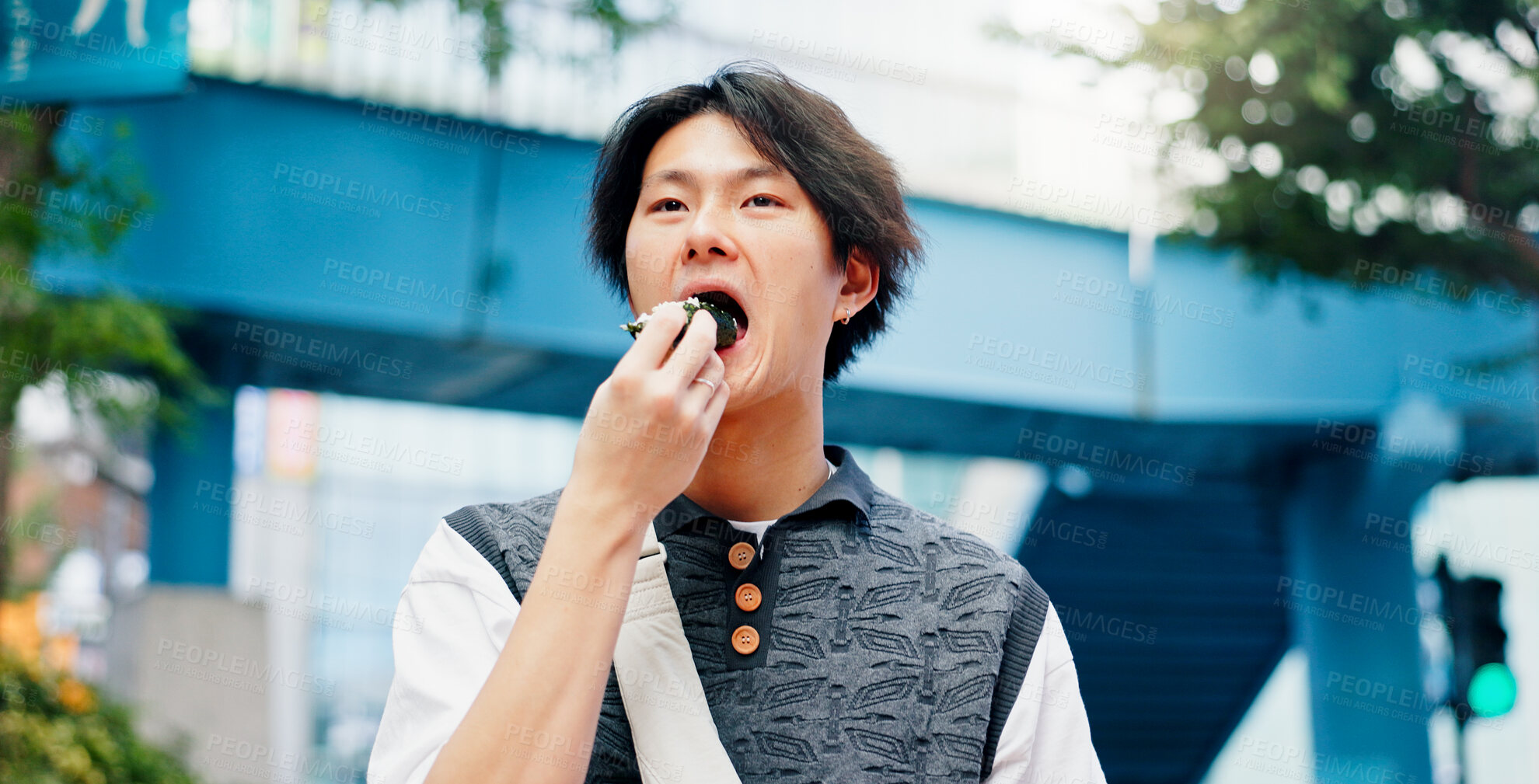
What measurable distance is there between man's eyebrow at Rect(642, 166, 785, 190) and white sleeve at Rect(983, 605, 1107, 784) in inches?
26.9

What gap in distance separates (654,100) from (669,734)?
2.82ft

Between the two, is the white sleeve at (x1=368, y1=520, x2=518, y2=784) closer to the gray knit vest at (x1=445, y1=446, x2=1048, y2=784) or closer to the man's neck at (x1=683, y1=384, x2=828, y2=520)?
the gray knit vest at (x1=445, y1=446, x2=1048, y2=784)

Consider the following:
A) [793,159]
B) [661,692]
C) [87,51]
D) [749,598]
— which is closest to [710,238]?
[793,159]

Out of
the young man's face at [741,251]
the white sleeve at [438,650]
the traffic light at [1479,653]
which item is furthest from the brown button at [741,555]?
the traffic light at [1479,653]

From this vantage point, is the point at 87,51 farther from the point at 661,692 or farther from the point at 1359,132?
the point at 1359,132

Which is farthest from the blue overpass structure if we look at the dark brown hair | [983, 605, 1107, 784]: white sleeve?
[983, 605, 1107, 784]: white sleeve

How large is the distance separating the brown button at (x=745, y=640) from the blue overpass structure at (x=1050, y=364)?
14.1 feet

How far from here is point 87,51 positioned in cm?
467

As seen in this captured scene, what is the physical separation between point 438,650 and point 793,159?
2.51ft

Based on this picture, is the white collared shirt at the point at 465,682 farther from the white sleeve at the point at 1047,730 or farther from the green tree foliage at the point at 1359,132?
the green tree foliage at the point at 1359,132

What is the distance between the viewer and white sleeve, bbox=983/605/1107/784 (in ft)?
4.60

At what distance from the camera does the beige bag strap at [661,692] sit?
1.29 metres

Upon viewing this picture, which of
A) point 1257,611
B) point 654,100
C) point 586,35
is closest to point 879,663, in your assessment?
point 654,100

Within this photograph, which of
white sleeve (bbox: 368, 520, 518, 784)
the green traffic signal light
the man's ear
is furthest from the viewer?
the green traffic signal light
